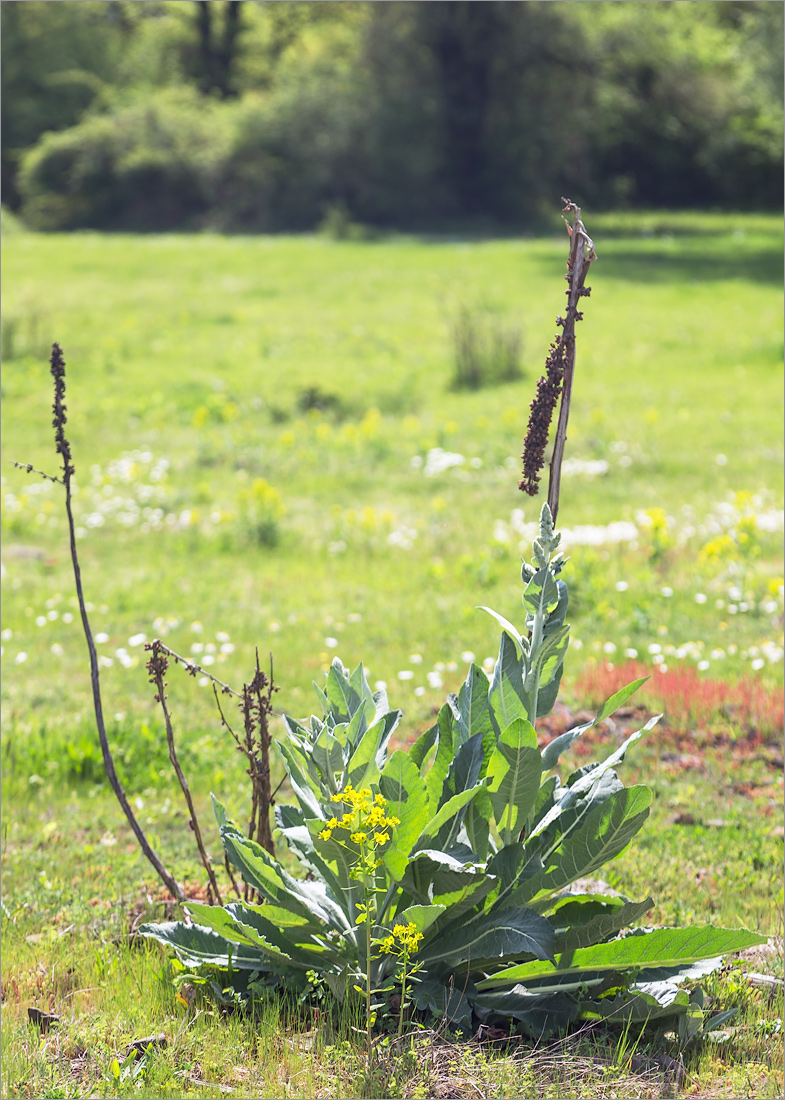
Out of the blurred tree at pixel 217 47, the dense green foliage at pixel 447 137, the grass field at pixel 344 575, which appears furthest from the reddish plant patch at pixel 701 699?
the blurred tree at pixel 217 47

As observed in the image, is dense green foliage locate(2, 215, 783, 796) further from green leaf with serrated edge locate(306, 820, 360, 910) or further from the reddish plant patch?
green leaf with serrated edge locate(306, 820, 360, 910)

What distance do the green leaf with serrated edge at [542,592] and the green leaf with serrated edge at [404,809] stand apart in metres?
0.52

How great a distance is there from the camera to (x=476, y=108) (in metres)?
32.6

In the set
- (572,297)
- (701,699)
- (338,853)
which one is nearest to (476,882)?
(338,853)

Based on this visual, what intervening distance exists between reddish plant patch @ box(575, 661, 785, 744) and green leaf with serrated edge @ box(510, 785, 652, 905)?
276cm

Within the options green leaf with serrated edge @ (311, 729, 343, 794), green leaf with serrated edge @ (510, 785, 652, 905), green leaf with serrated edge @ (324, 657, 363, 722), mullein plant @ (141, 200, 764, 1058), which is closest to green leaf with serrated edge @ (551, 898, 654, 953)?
mullein plant @ (141, 200, 764, 1058)

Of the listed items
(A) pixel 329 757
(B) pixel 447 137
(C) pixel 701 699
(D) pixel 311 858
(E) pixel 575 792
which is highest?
(B) pixel 447 137

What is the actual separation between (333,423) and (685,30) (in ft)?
113

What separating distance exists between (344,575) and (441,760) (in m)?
5.10

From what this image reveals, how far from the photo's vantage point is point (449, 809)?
8.61 ft

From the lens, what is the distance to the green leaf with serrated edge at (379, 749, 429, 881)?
2602 millimetres

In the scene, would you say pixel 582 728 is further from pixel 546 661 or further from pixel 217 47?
pixel 217 47

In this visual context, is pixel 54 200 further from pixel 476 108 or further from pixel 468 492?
pixel 468 492

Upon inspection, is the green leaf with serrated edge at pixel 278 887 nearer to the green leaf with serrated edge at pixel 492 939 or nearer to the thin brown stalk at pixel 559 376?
the green leaf with serrated edge at pixel 492 939
